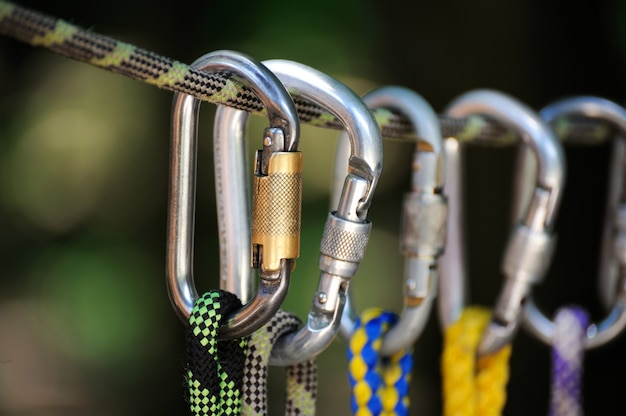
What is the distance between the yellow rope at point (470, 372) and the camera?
2.06ft

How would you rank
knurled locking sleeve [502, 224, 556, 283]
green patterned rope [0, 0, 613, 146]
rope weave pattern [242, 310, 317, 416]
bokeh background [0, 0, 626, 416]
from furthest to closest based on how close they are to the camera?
bokeh background [0, 0, 626, 416] < knurled locking sleeve [502, 224, 556, 283] < rope weave pattern [242, 310, 317, 416] < green patterned rope [0, 0, 613, 146]

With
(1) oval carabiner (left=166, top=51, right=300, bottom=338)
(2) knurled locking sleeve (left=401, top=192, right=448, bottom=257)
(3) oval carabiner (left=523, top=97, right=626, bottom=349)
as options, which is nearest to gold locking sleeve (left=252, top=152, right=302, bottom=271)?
(1) oval carabiner (left=166, top=51, right=300, bottom=338)

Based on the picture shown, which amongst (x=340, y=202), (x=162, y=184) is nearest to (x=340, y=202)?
(x=340, y=202)

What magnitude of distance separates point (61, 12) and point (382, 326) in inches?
29.9

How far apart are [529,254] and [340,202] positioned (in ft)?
0.64

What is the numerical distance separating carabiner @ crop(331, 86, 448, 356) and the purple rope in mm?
156

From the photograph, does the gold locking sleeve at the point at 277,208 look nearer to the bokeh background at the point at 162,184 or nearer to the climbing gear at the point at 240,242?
the climbing gear at the point at 240,242

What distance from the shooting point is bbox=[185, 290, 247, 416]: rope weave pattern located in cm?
48

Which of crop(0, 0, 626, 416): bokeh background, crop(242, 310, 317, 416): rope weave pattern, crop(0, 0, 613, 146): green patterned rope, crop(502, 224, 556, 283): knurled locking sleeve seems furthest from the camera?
crop(0, 0, 626, 416): bokeh background

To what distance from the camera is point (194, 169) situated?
494 mm

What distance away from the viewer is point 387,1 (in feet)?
4.12

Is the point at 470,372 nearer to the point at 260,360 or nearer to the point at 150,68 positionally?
the point at 260,360

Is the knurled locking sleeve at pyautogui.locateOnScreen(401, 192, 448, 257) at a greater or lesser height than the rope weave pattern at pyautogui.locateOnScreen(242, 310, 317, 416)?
greater

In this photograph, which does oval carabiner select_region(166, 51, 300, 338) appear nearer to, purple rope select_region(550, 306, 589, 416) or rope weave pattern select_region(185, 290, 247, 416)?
rope weave pattern select_region(185, 290, 247, 416)
